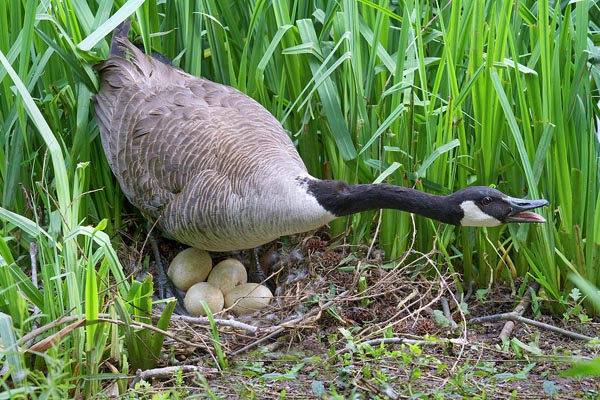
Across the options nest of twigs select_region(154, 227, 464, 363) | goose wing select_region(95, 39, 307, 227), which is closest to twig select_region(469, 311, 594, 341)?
nest of twigs select_region(154, 227, 464, 363)

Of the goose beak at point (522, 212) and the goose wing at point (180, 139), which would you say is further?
the goose wing at point (180, 139)

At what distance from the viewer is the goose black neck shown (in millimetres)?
3770

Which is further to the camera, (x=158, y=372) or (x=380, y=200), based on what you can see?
(x=380, y=200)

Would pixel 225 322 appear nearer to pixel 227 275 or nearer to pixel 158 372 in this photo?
pixel 158 372

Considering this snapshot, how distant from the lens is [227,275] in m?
4.50

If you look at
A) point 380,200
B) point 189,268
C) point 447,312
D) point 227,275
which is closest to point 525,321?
point 447,312

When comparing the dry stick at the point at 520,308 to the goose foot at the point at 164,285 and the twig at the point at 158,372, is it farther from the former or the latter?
the goose foot at the point at 164,285

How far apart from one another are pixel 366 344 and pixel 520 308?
1.09 meters

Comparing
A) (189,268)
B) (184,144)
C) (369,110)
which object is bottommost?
(189,268)

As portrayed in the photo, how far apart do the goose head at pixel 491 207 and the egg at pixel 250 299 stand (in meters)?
1.19

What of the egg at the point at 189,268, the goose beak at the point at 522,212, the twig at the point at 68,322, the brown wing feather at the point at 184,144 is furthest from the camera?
the egg at the point at 189,268

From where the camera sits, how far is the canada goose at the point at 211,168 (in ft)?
13.0

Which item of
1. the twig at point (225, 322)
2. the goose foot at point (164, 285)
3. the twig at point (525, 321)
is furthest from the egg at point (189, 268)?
the twig at point (525, 321)

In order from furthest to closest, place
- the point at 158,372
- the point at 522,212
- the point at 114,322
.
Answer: the point at 522,212, the point at 158,372, the point at 114,322
